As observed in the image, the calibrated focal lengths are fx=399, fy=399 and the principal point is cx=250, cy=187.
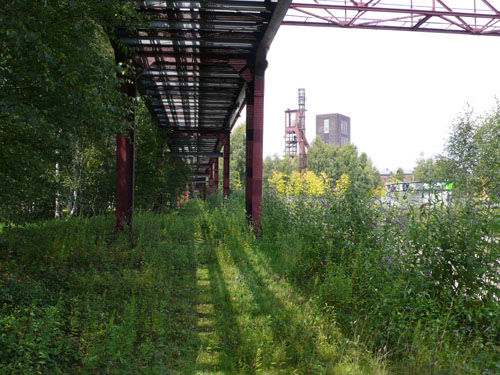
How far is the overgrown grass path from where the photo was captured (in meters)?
3.72

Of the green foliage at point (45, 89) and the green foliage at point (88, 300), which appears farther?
the green foliage at point (45, 89)

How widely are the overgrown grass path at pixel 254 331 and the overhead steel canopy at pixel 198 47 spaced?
4.08m

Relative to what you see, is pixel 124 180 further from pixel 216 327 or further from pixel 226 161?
pixel 226 161

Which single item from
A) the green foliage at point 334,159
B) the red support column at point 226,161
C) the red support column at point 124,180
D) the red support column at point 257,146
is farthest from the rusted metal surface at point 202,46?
the green foliage at point 334,159

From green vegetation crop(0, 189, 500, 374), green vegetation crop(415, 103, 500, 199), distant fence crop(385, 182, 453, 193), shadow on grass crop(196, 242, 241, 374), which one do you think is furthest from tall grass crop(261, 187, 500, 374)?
green vegetation crop(415, 103, 500, 199)

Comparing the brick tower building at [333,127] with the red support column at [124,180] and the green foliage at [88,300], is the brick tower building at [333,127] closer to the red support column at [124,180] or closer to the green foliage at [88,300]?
the red support column at [124,180]

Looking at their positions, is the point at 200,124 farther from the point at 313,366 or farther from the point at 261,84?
the point at 313,366

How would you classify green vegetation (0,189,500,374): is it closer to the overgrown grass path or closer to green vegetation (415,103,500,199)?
the overgrown grass path

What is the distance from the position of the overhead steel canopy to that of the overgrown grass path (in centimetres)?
408

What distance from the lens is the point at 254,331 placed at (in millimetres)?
4184

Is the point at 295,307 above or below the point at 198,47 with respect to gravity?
below

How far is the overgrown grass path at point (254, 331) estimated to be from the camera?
12.2 ft

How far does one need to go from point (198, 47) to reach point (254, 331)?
26.6 feet

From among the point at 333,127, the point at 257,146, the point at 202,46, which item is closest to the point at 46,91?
the point at 202,46
